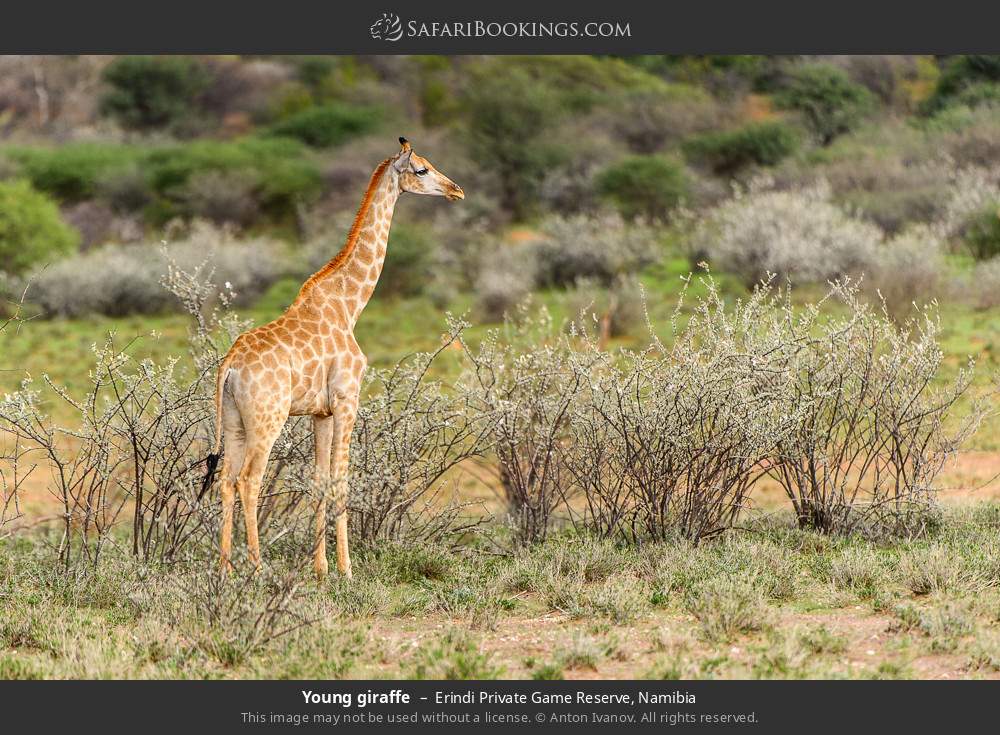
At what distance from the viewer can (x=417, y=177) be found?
7.47 m

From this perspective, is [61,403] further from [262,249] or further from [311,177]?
[311,177]

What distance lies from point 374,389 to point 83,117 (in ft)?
115

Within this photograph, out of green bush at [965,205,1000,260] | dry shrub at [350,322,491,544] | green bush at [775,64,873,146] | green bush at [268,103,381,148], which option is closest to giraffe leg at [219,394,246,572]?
dry shrub at [350,322,491,544]

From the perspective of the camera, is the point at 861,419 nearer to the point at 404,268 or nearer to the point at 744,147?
the point at 404,268

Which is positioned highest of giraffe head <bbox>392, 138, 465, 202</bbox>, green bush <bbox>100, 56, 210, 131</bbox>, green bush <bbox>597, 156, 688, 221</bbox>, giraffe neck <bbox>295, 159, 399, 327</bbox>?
green bush <bbox>100, 56, 210, 131</bbox>

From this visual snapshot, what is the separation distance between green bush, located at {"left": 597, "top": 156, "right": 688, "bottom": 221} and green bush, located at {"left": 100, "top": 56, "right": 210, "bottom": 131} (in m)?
20.1

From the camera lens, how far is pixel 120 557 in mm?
7945

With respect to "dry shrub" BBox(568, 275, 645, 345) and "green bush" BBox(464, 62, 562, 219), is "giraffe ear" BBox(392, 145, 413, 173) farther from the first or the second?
"green bush" BBox(464, 62, 562, 219)

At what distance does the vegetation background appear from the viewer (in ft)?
20.7

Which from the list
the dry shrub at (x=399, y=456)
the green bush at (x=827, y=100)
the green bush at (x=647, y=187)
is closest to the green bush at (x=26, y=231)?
the green bush at (x=647, y=187)

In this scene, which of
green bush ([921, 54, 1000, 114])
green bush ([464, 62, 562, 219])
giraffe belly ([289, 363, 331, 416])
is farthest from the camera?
green bush ([921, 54, 1000, 114])

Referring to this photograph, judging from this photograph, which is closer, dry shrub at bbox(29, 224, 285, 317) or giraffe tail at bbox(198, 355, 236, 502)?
giraffe tail at bbox(198, 355, 236, 502)

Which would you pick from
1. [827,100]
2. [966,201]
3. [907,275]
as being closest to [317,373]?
[907,275]

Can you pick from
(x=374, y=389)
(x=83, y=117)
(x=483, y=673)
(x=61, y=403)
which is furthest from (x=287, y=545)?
(x=83, y=117)
